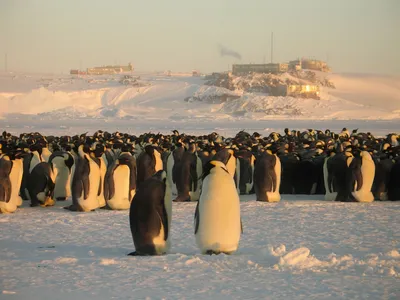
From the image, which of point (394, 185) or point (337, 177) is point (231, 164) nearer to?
point (337, 177)

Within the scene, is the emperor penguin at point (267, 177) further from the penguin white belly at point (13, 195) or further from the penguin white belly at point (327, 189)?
the penguin white belly at point (13, 195)

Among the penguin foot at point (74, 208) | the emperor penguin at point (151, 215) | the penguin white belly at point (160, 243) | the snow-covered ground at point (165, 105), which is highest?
the snow-covered ground at point (165, 105)

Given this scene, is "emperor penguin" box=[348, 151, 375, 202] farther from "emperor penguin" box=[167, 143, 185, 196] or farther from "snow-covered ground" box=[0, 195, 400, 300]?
"emperor penguin" box=[167, 143, 185, 196]

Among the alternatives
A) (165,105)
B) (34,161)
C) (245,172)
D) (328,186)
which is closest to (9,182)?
(34,161)

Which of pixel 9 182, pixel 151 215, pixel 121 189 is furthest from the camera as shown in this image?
pixel 121 189

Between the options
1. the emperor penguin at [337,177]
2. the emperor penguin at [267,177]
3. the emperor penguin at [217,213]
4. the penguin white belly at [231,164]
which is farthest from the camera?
the penguin white belly at [231,164]

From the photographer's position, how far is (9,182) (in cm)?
987

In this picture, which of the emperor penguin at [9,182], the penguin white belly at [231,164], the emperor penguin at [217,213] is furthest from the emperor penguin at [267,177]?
the emperor penguin at [217,213]

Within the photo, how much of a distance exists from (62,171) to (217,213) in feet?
18.3

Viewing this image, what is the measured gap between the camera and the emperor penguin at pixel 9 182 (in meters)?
9.77

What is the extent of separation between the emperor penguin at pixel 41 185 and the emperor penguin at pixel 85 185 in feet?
2.46

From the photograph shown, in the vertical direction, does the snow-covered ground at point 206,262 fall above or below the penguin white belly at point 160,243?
below

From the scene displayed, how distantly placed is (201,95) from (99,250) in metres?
68.7

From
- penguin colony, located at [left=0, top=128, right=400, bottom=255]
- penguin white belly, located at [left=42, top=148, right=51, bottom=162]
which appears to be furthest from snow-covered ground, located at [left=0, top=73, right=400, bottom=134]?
penguin white belly, located at [left=42, top=148, right=51, bottom=162]
